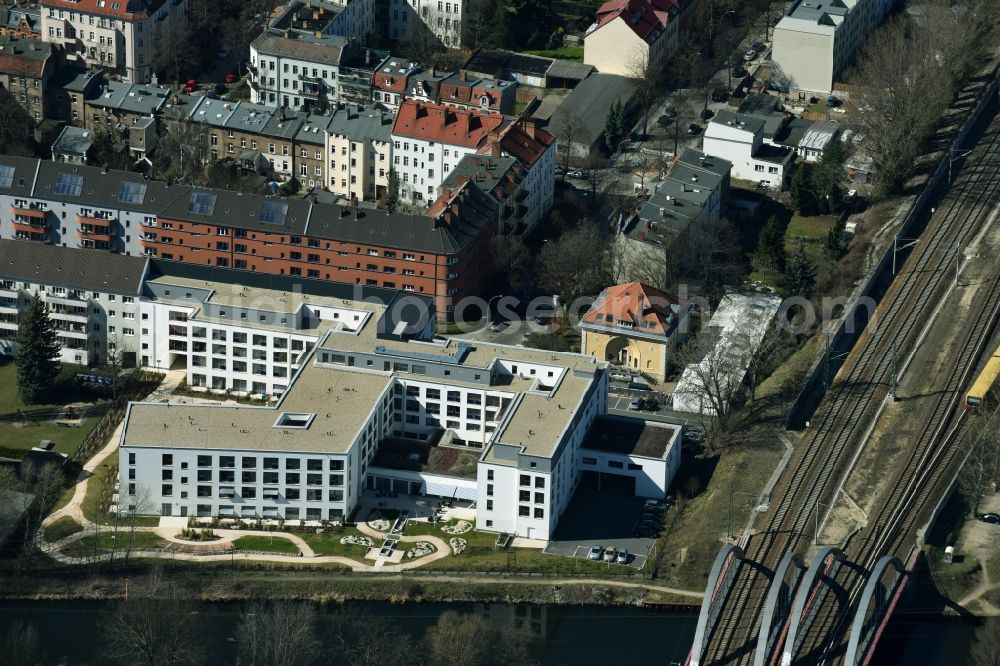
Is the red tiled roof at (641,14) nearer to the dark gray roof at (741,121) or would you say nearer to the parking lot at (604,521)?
the dark gray roof at (741,121)

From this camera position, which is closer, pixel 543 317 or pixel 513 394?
pixel 513 394

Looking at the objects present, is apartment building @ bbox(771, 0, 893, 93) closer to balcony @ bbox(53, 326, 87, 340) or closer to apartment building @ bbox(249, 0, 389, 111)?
apartment building @ bbox(249, 0, 389, 111)

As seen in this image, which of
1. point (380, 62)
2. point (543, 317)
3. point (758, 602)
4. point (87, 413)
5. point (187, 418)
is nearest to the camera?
point (758, 602)

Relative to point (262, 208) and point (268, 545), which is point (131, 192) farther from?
point (268, 545)

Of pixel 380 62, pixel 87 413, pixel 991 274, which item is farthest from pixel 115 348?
pixel 991 274

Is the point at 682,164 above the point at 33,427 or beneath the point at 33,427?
above

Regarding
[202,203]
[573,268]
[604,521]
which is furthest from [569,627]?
[202,203]

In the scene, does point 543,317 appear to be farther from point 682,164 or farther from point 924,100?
point 924,100

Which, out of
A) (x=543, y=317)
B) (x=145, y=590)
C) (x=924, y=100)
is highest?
(x=924, y=100)
